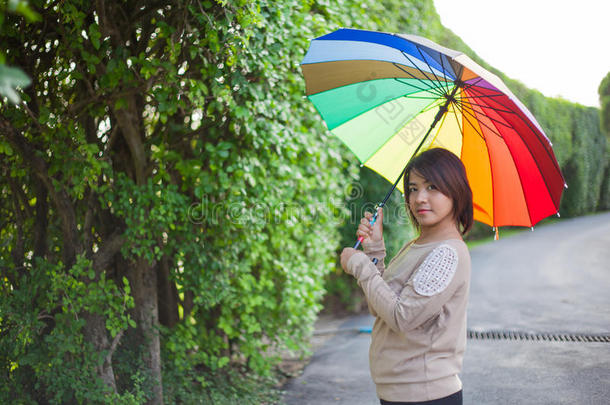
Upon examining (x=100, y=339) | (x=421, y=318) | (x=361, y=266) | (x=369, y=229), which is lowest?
(x=100, y=339)

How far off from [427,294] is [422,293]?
0.02 metres

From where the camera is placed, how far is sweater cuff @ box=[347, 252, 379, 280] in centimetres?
195

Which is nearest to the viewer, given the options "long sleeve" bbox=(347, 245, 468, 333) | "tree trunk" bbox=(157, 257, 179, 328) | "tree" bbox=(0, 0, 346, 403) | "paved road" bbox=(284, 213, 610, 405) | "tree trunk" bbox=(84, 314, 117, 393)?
"long sleeve" bbox=(347, 245, 468, 333)

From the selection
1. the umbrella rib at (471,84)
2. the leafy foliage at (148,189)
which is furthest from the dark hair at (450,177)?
the leafy foliage at (148,189)

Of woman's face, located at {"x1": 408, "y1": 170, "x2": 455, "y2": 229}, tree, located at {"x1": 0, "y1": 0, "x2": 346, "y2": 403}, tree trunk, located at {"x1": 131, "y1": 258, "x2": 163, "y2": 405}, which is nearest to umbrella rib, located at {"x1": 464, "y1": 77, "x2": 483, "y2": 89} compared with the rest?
woman's face, located at {"x1": 408, "y1": 170, "x2": 455, "y2": 229}

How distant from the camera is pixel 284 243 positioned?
446 centimetres

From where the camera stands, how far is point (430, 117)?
8.95 ft

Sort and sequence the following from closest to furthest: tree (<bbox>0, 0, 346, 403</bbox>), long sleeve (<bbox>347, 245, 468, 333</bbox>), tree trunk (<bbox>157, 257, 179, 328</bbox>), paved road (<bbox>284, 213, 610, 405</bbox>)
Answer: long sleeve (<bbox>347, 245, 468, 333</bbox>)
tree (<bbox>0, 0, 346, 403</bbox>)
paved road (<bbox>284, 213, 610, 405</bbox>)
tree trunk (<bbox>157, 257, 179, 328</bbox>)

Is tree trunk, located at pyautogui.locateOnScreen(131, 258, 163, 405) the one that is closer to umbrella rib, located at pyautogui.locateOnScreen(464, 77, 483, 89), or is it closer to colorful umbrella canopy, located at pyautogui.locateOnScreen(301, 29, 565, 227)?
colorful umbrella canopy, located at pyautogui.locateOnScreen(301, 29, 565, 227)

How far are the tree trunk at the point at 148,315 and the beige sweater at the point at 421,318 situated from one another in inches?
90.0

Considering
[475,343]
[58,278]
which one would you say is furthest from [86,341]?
[475,343]

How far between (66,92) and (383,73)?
236cm

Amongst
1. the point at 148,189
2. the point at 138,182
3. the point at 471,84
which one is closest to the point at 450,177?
the point at 471,84

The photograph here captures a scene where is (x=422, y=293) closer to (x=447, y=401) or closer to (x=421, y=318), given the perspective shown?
(x=421, y=318)
